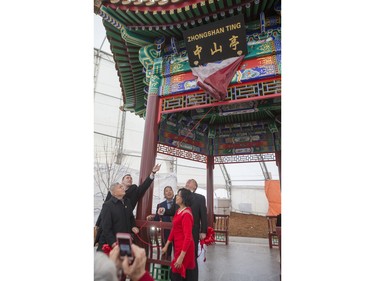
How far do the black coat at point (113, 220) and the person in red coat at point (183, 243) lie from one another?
0.46m

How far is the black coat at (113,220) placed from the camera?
195 cm

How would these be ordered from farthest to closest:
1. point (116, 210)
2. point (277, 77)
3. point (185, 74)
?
point (185, 74) < point (277, 77) < point (116, 210)

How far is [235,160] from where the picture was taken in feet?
21.5

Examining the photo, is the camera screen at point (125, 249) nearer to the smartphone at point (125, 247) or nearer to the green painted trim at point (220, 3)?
the smartphone at point (125, 247)

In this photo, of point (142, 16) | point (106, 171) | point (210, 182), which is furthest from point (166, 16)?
point (106, 171)

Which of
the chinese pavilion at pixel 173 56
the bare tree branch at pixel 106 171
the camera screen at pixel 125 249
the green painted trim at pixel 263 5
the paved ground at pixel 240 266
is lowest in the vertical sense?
the paved ground at pixel 240 266

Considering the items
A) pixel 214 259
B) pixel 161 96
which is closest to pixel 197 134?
pixel 161 96

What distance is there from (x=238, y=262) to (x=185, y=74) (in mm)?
2960

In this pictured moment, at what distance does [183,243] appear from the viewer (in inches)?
72.6

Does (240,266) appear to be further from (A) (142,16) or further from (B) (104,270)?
(A) (142,16)

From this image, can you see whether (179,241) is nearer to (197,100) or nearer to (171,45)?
(197,100)

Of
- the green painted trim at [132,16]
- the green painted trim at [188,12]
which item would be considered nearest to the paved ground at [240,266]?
the green painted trim at [188,12]

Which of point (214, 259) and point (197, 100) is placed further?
point (214, 259)

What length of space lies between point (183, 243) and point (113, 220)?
0.66m
